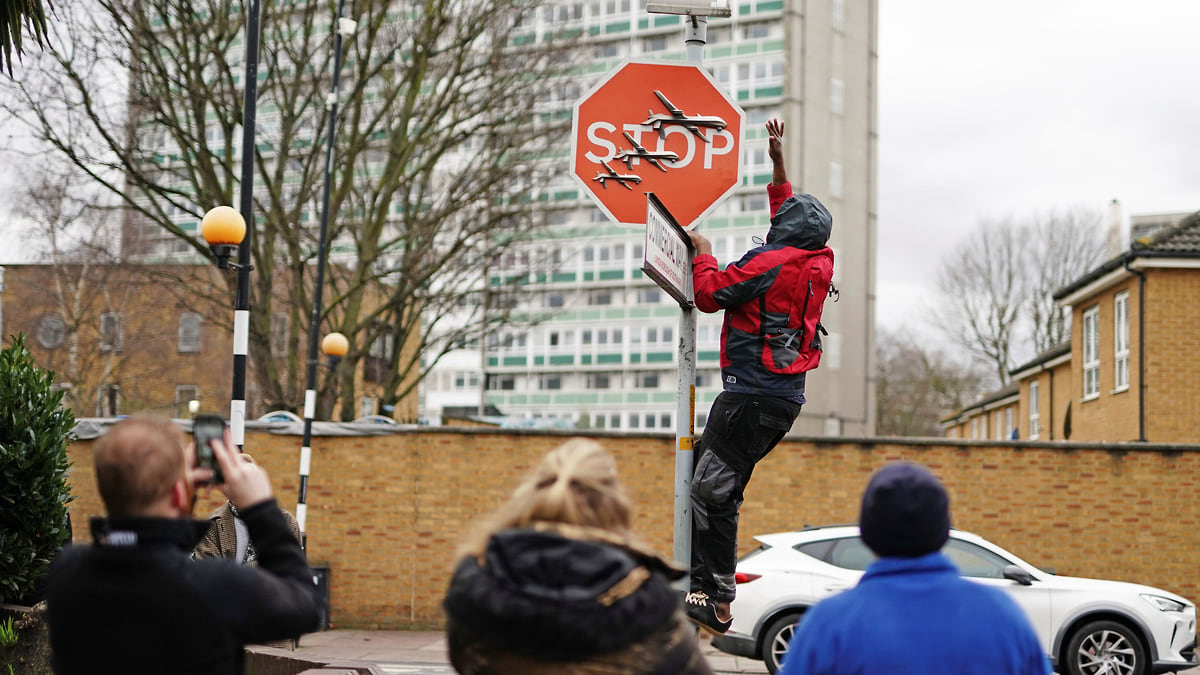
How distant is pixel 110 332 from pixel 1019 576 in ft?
148

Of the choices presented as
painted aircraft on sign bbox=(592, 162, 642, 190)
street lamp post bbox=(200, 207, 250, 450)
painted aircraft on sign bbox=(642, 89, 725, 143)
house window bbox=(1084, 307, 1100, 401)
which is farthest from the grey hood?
house window bbox=(1084, 307, 1100, 401)

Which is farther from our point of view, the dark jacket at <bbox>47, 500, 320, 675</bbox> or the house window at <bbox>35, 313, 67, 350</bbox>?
the house window at <bbox>35, 313, 67, 350</bbox>

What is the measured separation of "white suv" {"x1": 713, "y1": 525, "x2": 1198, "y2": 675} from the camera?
495 inches

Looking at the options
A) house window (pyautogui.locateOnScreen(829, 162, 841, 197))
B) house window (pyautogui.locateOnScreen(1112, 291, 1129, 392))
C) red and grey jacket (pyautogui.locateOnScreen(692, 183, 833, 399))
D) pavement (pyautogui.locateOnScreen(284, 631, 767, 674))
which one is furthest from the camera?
house window (pyautogui.locateOnScreen(829, 162, 841, 197))

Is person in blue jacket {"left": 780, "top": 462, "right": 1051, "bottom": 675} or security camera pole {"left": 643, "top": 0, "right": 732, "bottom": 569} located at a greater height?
security camera pole {"left": 643, "top": 0, "right": 732, "bottom": 569}

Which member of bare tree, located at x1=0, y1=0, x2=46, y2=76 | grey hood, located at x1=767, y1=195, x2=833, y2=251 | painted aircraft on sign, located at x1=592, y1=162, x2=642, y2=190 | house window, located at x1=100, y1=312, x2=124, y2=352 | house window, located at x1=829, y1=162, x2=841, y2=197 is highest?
house window, located at x1=829, y1=162, x2=841, y2=197

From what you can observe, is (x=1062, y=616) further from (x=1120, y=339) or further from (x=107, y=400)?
(x=107, y=400)

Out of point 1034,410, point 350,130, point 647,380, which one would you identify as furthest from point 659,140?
point 647,380

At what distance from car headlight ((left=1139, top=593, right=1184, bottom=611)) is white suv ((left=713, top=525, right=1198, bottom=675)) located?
0.01 m

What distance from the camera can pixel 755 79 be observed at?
247 ft

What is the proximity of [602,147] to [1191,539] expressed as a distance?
15.6m

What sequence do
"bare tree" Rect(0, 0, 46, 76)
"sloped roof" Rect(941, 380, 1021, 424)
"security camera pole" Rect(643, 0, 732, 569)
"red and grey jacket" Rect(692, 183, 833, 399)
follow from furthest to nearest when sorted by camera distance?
1. "sloped roof" Rect(941, 380, 1021, 424)
2. "bare tree" Rect(0, 0, 46, 76)
3. "security camera pole" Rect(643, 0, 732, 569)
4. "red and grey jacket" Rect(692, 183, 833, 399)

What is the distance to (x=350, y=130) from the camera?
26.8 metres

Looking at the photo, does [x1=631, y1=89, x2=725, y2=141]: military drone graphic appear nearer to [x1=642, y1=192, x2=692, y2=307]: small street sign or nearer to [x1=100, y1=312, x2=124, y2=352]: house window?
[x1=642, y1=192, x2=692, y2=307]: small street sign
